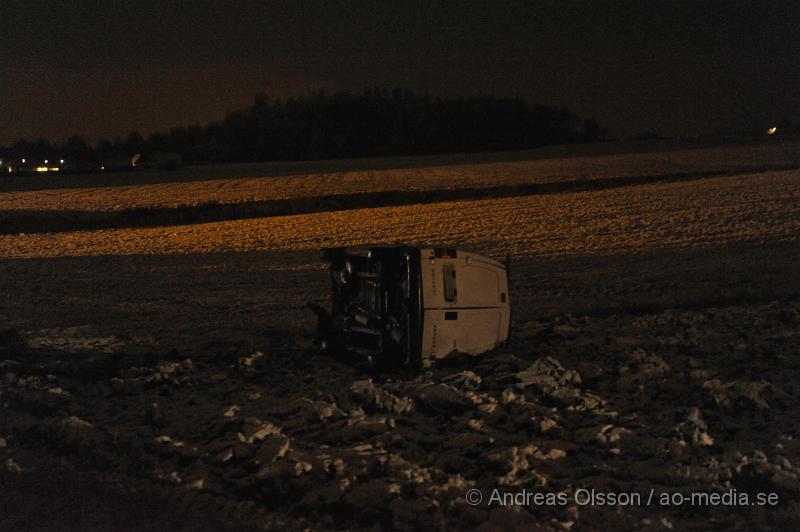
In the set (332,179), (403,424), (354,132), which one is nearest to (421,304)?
(403,424)

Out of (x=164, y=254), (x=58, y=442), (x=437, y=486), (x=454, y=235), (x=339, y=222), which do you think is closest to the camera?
(x=437, y=486)

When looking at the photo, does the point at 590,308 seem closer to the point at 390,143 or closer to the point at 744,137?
the point at 744,137

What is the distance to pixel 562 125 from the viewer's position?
105562 millimetres

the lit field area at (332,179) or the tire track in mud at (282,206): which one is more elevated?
the lit field area at (332,179)

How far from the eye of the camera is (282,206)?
36.5 m

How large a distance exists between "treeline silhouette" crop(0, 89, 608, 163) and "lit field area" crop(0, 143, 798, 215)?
95.0 ft

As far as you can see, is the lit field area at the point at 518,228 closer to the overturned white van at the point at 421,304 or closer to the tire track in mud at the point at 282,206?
the tire track in mud at the point at 282,206

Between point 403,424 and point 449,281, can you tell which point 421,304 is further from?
point 403,424

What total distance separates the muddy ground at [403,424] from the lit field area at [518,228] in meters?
9.02

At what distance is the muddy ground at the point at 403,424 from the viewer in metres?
5.66

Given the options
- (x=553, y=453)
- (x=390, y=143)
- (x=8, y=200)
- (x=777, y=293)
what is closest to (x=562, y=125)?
(x=390, y=143)

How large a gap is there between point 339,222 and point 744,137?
52173 millimetres

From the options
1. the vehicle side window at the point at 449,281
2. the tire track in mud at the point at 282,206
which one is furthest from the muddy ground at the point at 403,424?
the tire track in mud at the point at 282,206

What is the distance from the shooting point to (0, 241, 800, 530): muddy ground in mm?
5660
